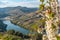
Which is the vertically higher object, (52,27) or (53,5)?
(53,5)

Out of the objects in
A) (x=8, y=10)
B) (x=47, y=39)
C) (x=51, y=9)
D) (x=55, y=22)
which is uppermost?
(x=51, y=9)

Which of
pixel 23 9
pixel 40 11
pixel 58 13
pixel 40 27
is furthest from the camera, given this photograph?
pixel 23 9

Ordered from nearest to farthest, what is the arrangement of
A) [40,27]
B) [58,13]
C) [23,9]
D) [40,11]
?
[58,13], [40,11], [40,27], [23,9]

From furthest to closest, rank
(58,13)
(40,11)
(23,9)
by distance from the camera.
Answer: (23,9)
(40,11)
(58,13)

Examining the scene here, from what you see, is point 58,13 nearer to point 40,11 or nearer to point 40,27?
point 40,11

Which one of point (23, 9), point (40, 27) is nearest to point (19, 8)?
point (23, 9)

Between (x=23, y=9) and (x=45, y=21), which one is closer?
(x=45, y=21)

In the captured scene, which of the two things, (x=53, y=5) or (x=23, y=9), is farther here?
(x=23, y=9)

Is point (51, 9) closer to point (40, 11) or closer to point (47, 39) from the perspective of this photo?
point (40, 11)

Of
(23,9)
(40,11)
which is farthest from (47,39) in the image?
(23,9)
